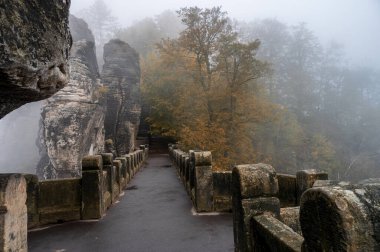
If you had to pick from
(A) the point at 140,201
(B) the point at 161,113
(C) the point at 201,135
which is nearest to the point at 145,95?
(B) the point at 161,113

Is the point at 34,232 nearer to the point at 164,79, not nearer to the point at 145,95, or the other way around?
the point at 164,79

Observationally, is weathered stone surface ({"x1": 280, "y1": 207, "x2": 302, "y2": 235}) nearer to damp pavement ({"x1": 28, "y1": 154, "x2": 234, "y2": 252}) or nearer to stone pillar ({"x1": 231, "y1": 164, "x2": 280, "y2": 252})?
stone pillar ({"x1": 231, "y1": 164, "x2": 280, "y2": 252})

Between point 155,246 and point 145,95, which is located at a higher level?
point 145,95

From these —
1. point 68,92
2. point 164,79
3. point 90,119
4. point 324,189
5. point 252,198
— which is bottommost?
point 252,198

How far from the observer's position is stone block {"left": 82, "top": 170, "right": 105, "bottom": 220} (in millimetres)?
7214

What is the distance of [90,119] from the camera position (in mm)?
22438

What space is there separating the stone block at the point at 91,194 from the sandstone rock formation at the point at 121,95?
72.9ft

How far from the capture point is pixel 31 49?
6.08 ft

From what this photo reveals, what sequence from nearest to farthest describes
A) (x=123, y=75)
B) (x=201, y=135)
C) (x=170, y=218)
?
(x=170, y=218)
(x=201, y=135)
(x=123, y=75)

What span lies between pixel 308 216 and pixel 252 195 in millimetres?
1591

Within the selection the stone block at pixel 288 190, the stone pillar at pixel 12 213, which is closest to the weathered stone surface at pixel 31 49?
the stone pillar at pixel 12 213

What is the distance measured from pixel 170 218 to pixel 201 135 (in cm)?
1233

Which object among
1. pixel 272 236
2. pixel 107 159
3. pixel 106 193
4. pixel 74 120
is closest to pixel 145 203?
pixel 106 193

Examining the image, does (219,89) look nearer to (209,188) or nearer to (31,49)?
(209,188)
